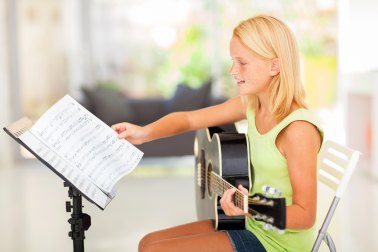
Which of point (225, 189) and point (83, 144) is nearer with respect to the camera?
point (83, 144)

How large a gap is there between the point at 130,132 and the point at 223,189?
0.34m

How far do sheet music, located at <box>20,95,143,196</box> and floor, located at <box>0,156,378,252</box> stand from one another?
1.55 metres

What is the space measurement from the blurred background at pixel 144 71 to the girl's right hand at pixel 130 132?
1359 mm

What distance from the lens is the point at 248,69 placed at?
1.89 metres

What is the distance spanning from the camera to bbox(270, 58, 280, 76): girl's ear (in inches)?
73.7

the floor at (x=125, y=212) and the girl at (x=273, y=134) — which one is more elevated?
the girl at (x=273, y=134)

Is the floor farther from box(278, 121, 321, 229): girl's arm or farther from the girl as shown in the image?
box(278, 121, 321, 229): girl's arm

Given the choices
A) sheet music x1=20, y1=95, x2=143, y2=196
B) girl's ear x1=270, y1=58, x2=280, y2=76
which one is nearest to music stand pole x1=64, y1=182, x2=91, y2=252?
sheet music x1=20, y1=95, x2=143, y2=196

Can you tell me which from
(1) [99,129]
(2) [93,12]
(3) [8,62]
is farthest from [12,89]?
(1) [99,129]

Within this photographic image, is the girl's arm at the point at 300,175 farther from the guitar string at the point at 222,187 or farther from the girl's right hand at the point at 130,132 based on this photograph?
→ the girl's right hand at the point at 130,132

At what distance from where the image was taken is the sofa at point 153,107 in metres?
6.08

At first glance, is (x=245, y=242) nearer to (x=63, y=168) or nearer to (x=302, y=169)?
(x=302, y=169)

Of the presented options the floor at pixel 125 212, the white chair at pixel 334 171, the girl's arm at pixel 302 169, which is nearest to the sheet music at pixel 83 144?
the girl's arm at pixel 302 169

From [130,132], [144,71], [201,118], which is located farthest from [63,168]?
[144,71]
